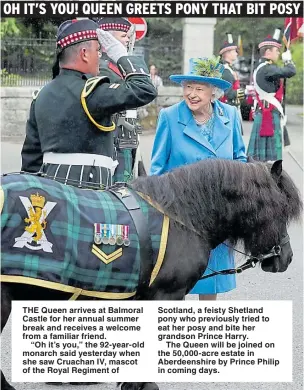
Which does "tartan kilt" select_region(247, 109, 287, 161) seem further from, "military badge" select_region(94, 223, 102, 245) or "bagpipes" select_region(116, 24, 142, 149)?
"military badge" select_region(94, 223, 102, 245)

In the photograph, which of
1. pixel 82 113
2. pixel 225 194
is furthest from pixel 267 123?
pixel 225 194

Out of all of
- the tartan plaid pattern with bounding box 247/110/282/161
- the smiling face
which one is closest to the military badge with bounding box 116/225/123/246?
the smiling face

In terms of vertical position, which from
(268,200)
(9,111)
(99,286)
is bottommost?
(9,111)

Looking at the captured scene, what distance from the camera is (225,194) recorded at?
14.8 ft

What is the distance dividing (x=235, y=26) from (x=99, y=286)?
24046 mm

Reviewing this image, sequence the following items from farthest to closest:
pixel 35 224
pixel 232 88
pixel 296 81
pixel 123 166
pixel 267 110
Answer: pixel 296 81, pixel 232 88, pixel 267 110, pixel 123 166, pixel 35 224

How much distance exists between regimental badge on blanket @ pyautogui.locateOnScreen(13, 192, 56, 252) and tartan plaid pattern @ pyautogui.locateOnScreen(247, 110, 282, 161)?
8745 mm

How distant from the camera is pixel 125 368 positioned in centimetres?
424

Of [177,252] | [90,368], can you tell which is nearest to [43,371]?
[90,368]

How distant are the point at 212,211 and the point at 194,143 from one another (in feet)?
3.18

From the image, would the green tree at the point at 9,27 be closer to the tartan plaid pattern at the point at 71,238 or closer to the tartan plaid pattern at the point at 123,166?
the tartan plaid pattern at the point at 123,166

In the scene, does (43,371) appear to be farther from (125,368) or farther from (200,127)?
(200,127)

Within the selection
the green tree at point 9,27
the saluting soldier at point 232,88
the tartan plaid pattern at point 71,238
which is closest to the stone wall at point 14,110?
the green tree at point 9,27

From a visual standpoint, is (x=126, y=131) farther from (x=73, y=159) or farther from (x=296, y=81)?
(x=296, y=81)
